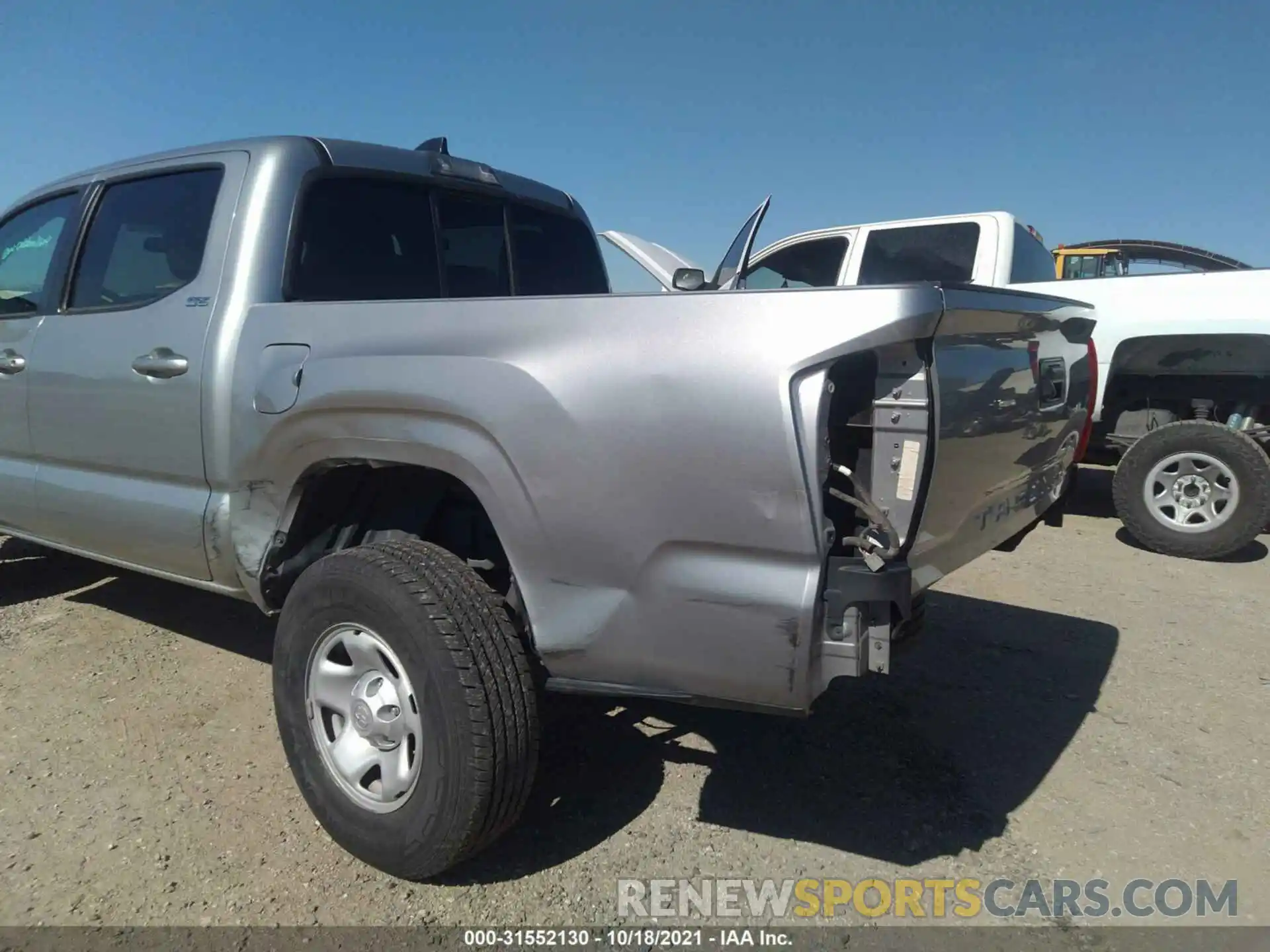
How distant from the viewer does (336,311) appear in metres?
2.50

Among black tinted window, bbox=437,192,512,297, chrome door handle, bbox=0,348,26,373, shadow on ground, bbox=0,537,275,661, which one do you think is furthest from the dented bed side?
shadow on ground, bbox=0,537,275,661

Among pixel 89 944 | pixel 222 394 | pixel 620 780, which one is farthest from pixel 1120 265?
pixel 89 944

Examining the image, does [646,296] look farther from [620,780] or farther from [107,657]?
[107,657]

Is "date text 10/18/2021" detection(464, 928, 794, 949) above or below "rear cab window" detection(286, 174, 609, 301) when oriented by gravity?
below

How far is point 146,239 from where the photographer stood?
10.8ft

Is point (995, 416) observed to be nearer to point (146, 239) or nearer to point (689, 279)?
point (689, 279)

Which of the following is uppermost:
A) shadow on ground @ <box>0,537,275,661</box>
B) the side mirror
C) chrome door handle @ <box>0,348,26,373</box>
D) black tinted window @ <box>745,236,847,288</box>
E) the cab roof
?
the cab roof

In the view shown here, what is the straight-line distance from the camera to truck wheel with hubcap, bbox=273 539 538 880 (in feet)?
7.06

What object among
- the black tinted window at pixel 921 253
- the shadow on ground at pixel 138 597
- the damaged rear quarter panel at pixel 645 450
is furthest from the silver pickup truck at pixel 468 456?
the black tinted window at pixel 921 253

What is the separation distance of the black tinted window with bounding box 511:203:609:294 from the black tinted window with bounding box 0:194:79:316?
5.83ft

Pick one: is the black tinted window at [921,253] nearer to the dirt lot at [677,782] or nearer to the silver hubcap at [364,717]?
the dirt lot at [677,782]

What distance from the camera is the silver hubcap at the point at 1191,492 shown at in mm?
5664

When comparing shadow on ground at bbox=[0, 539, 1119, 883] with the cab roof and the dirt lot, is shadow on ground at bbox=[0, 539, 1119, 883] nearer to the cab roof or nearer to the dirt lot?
the dirt lot

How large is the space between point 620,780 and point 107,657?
94.6 inches
